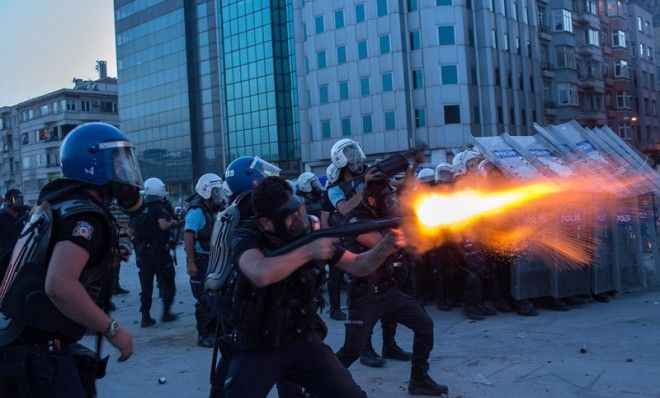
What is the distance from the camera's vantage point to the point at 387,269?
17.5 ft

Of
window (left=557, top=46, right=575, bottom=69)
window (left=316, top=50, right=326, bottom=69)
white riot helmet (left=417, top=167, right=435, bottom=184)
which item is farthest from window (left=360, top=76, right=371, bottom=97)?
white riot helmet (left=417, top=167, right=435, bottom=184)

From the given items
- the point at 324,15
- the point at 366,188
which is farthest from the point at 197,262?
the point at 324,15

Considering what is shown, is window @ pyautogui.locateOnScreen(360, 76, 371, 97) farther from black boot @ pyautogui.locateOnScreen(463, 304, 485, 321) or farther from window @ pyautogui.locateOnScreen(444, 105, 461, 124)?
black boot @ pyautogui.locateOnScreen(463, 304, 485, 321)

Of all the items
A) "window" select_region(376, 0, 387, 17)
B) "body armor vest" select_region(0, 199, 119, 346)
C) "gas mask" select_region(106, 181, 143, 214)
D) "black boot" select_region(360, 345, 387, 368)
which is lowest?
"black boot" select_region(360, 345, 387, 368)

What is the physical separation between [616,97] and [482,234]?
5516 cm

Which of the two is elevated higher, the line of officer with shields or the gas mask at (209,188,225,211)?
the gas mask at (209,188,225,211)

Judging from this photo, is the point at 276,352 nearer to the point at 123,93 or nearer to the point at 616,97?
the point at 616,97

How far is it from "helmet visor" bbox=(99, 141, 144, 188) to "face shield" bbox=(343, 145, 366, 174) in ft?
11.2

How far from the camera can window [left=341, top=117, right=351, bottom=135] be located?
4425 centimetres

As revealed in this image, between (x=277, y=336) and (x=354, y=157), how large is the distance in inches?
139

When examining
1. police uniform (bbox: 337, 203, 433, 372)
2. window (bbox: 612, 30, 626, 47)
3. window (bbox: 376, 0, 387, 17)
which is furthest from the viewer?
window (bbox: 612, 30, 626, 47)

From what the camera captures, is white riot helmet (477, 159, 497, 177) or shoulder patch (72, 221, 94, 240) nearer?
shoulder patch (72, 221, 94, 240)

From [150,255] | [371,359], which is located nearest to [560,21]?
[150,255]

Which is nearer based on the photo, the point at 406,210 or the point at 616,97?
the point at 406,210
